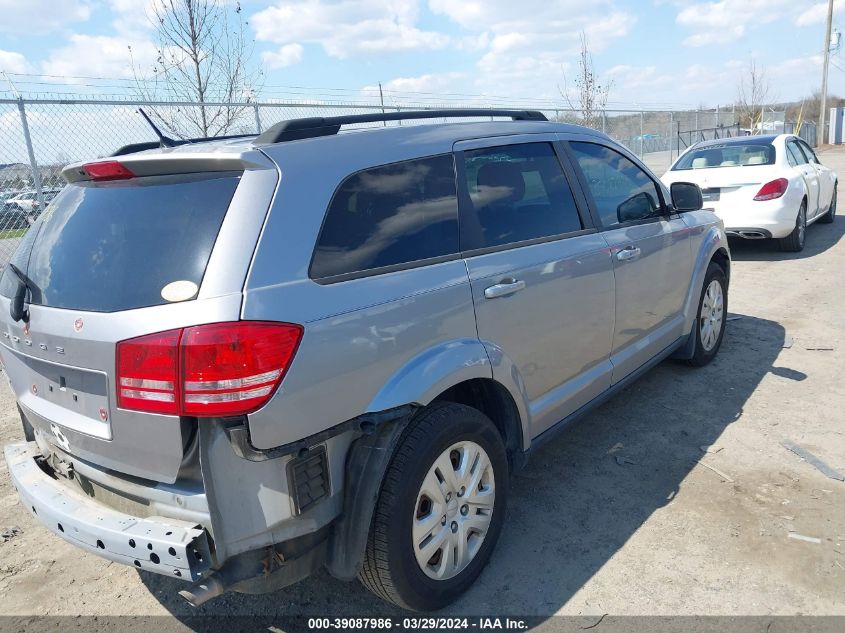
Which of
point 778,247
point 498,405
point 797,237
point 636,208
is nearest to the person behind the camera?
point 498,405

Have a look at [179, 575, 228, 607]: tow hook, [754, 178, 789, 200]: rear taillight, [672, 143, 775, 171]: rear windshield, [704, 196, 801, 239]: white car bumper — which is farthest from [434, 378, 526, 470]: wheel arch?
[672, 143, 775, 171]: rear windshield

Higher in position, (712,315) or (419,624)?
(712,315)

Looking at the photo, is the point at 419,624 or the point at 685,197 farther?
the point at 685,197

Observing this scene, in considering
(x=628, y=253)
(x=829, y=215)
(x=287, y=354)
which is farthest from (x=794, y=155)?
(x=287, y=354)

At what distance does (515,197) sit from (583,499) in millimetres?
1626

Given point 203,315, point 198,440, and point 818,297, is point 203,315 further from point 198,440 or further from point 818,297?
point 818,297

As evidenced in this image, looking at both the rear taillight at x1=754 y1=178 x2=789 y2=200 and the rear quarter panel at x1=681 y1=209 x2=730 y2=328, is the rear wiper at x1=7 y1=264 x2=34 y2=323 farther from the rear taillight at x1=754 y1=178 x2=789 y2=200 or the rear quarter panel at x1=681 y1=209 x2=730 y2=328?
the rear taillight at x1=754 y1=178 x2=789 y2=200

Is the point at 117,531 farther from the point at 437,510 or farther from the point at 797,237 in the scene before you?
the point at 797,237

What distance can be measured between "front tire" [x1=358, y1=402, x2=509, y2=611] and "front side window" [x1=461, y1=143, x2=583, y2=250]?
826 mm

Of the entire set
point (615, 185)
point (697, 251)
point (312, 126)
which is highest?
point (312, 126)

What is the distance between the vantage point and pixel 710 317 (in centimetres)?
511

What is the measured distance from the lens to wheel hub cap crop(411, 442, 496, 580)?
248 centimetres

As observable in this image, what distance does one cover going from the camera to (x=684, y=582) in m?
2.73

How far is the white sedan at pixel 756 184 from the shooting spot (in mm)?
8727
